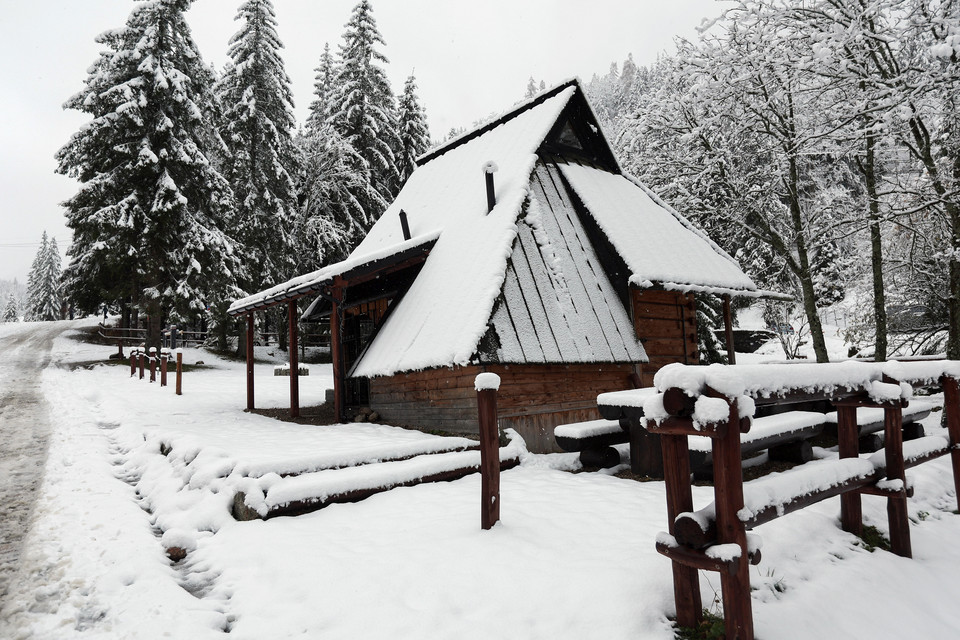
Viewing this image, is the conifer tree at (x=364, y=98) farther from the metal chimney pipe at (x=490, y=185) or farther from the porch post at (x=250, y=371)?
the metal chimney pipe at (x=490, y=185)

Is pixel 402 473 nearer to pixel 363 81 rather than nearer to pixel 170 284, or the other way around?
pixel 170 284

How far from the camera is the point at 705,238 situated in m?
11.9

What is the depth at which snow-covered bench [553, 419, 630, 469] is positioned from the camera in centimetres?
665

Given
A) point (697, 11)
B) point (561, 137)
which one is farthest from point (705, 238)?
point (697, 11)

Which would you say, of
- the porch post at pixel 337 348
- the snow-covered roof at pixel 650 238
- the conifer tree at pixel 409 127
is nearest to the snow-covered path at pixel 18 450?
the porch post at pixel 337 348

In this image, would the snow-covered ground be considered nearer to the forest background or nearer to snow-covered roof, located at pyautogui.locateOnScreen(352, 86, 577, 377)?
snow-covered roof, located at pyautogui.locateOnScreen(352, 86, 577, 377)

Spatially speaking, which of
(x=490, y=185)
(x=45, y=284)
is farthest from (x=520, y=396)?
(x=45, y=284)

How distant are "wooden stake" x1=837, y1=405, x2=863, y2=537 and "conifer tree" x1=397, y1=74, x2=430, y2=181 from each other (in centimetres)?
2593

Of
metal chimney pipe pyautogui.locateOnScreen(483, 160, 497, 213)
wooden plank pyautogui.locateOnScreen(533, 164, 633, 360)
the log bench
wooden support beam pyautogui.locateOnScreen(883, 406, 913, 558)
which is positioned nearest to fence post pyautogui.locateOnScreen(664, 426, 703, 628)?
wooden support beam pyautogui.locateOnScreen(883, 406, 913, 558)

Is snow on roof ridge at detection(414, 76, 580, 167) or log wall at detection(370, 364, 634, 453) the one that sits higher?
snow on roof ridge at detection(414, 76, 580, 167)

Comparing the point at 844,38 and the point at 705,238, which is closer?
the point at 844,38

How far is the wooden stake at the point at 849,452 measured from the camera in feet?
14.6

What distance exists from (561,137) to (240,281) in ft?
56.0

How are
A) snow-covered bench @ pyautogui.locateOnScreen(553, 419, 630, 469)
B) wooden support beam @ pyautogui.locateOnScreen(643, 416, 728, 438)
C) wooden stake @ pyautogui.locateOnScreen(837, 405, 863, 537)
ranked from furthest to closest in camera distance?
snow-covered bench @ pyautogui.locateOnScreen(553, 419, 630, 469)
wooden stake @ pyautogui.locateOnScreen(837, 405, 863, 537)
wooden support beam @ pyautogui.locateOnScreen(643, 416, 728, 438)
